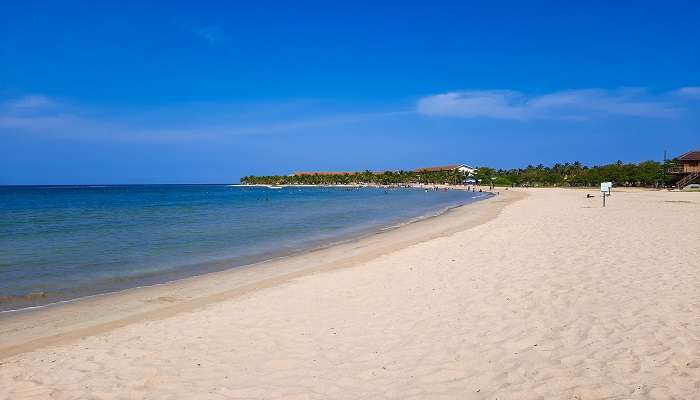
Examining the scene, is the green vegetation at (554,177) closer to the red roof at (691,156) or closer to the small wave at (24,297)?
the red roof at (691,156)

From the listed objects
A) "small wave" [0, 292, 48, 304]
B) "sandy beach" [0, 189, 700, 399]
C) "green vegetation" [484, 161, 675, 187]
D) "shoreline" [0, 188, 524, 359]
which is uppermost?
"green vegetation" [484, 161, 675, 187]

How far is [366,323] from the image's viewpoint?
263 inches

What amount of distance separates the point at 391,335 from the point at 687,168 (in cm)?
7862

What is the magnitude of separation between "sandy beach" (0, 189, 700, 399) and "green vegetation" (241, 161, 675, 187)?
78297 millimetres

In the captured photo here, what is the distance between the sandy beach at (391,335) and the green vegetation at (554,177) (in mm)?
78297

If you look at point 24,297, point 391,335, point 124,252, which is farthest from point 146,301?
point 124,252

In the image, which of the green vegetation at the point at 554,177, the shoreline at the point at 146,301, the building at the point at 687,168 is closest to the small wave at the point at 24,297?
the shoreline at the point at 146,301

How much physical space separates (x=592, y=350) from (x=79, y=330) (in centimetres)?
748

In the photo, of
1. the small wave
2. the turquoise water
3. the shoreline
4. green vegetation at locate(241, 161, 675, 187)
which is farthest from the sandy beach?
green vegetation at locate(241, 161, 675, 187)

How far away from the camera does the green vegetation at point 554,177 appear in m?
83.9

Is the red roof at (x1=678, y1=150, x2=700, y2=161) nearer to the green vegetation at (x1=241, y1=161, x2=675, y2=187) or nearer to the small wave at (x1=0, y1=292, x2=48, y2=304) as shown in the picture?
the green vegetation at (x1=241, y1=161, x2=675, y2=187)

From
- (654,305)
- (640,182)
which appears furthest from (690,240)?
(640,182)

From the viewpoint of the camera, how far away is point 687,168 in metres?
66.8

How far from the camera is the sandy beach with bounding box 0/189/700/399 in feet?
15.1
